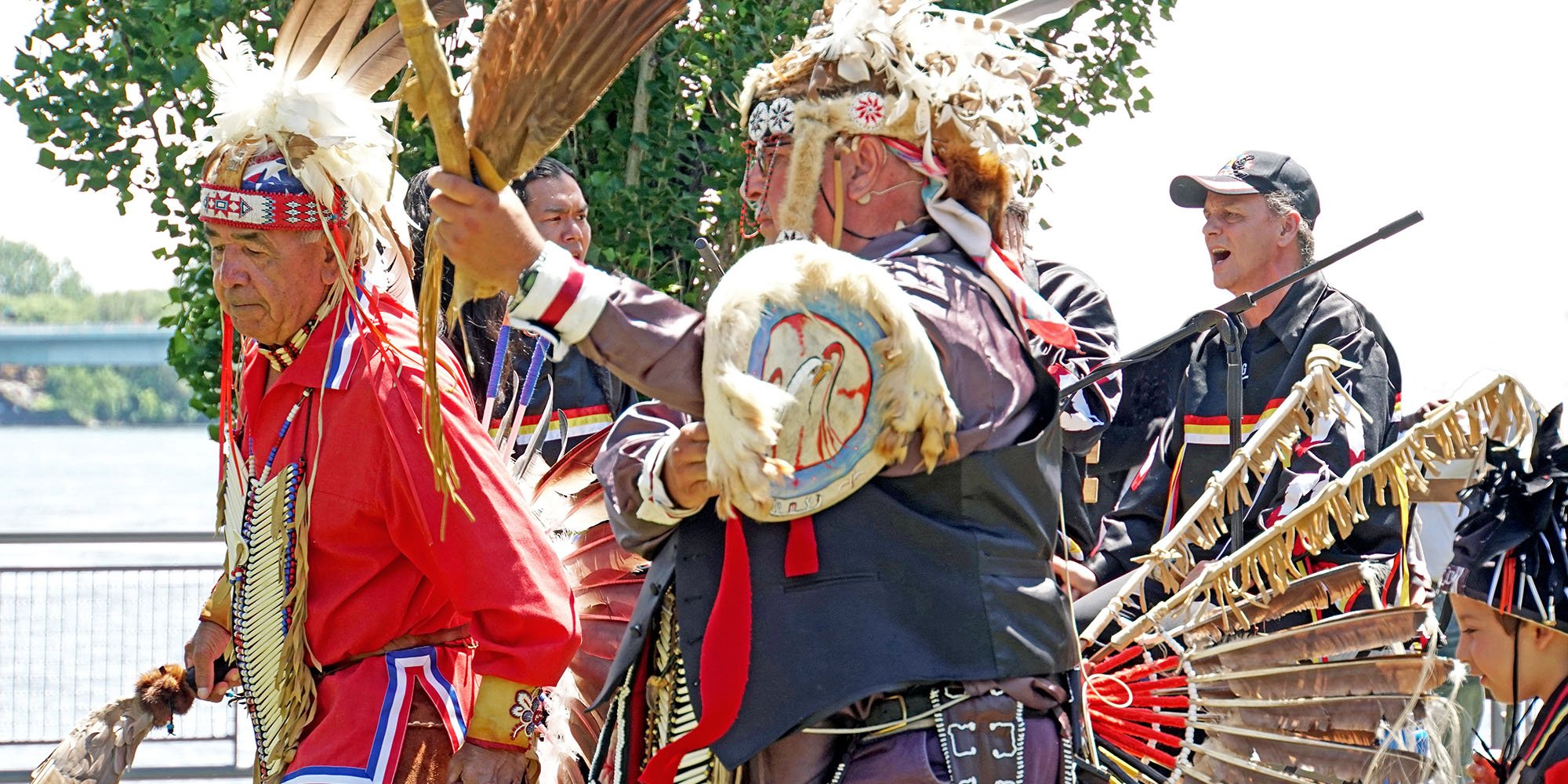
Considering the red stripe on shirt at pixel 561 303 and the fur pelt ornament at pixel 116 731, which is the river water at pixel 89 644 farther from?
the red stripe on shirt at pixel 561 303

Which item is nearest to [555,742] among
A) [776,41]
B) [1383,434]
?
[1383,434]

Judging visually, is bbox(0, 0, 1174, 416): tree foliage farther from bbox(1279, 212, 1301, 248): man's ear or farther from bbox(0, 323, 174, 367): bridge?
bbox(0, 323, 174, 367): bridge

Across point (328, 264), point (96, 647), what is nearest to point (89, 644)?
point (96, 647)

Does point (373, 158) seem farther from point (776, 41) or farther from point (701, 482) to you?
point (776, 41)

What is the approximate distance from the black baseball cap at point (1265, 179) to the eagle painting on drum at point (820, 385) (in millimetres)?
3045

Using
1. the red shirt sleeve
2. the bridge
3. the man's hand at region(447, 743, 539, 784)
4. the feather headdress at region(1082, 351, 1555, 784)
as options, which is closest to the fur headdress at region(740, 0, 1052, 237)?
the red shirt sleeve

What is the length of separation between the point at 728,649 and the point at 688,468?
0.97ft

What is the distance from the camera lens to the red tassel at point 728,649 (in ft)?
8.47

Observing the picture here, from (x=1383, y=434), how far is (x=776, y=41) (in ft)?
8.20

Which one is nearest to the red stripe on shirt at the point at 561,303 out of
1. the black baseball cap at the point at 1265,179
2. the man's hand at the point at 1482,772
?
the man's hand at the point at 1482,772

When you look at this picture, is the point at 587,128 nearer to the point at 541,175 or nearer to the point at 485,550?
the point at 541,175

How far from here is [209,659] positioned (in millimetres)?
3627

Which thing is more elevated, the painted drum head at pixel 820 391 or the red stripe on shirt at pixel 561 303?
the red stripe on shirt at pixel 561 303

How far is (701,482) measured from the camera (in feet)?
8.27
